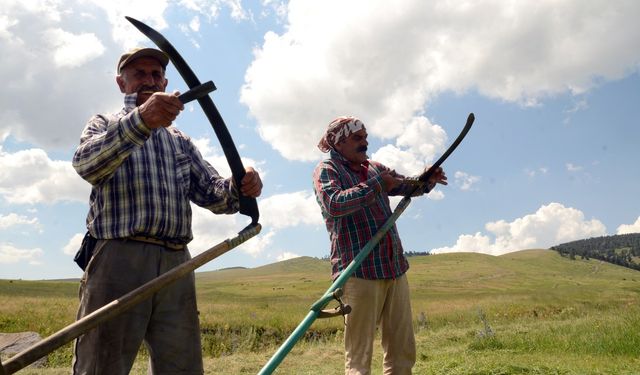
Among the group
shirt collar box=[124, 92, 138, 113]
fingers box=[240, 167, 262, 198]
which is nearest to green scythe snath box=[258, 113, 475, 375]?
fingers box=[240, 167, 262, 198]

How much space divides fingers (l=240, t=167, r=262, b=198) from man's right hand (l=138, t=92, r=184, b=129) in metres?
0.56

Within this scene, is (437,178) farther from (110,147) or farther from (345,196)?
(110,147)

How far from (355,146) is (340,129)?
158 mm

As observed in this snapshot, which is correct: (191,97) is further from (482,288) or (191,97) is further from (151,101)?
(482,288)

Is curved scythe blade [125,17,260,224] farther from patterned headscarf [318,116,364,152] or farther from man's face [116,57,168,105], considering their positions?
patterned headscarf [318,116,364,152]

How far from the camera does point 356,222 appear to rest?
325 centimetres

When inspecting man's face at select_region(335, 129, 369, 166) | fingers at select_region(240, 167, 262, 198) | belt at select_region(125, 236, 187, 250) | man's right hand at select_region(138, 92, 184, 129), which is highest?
man's face at select_region(335, 129, 369, 166)

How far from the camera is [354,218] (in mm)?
3254

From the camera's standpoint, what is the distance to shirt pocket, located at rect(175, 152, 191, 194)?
257 centimetres

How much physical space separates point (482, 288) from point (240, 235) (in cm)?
7844

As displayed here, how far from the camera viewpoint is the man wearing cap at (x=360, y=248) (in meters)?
3.06

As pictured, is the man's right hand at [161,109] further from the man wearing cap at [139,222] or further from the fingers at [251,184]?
the fingers at [251,184]

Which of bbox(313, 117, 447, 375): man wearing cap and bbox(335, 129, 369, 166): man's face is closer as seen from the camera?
bbox(313, 117, 447, 375): man wearing cap

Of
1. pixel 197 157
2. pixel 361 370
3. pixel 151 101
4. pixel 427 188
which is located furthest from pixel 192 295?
pixel 427 188
